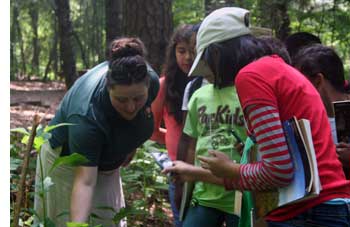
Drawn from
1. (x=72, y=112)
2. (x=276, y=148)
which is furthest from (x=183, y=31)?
(x=276, y=148)

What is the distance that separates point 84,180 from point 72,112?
1.08 feet

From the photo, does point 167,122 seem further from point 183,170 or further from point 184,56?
point 183,170

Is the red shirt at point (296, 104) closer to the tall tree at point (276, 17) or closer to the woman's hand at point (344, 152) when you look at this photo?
the woman's hand at point (344, 152)

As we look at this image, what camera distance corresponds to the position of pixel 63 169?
9.35 feet

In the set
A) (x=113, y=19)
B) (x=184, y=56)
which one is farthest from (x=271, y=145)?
(x=113, y=19)

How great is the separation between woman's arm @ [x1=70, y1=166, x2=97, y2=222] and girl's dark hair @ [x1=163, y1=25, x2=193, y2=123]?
2.46ft

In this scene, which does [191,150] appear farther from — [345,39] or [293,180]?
[345,39]

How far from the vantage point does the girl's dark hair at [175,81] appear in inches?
123

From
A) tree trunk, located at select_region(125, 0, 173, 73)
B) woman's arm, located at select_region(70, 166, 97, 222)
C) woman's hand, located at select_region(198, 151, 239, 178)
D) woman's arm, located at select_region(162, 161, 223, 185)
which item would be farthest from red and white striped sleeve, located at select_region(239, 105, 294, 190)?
tree trunk, located at select_region(125, 0, 173, 73)

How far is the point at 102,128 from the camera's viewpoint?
256cm

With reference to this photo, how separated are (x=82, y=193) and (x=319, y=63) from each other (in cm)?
121

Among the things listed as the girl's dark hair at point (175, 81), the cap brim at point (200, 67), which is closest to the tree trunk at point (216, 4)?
the girl's dark hair at point (175, 81)

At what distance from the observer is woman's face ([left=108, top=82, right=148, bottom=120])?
8.25ft
